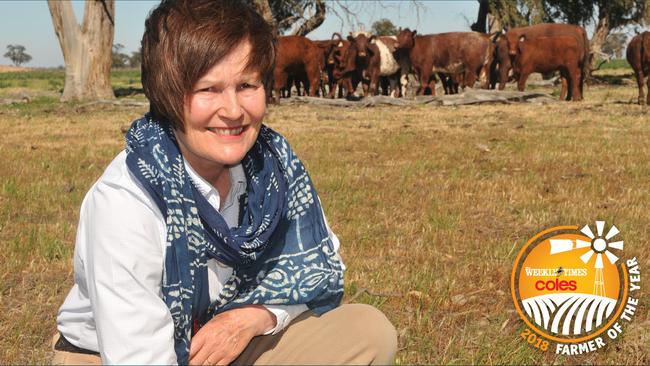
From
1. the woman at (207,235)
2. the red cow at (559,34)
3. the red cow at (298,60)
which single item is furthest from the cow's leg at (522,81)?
the woman at (207,235)

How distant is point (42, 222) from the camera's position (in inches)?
219

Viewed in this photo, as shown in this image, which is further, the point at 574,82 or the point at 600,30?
the point at 600,30

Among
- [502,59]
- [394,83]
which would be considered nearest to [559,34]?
[502,59]

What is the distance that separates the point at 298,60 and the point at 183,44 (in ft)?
62.3

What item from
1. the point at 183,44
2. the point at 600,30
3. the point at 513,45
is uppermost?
the point at 600,30

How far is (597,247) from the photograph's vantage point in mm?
4441

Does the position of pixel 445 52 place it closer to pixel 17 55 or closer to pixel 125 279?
pixel 125 279

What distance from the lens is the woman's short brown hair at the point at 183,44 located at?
6.91 feet

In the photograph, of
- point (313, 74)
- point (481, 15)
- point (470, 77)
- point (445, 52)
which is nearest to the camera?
point (313, 74)

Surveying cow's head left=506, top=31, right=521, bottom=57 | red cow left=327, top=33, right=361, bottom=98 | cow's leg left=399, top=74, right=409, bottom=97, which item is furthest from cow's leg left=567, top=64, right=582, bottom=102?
red cow left=327, top=33, right=361, bottom=98

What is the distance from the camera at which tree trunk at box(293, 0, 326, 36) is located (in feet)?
88.7

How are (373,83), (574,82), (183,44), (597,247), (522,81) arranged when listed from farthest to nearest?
(373,83)
(522,81)
(574,82)
(597,247)
(183,44)

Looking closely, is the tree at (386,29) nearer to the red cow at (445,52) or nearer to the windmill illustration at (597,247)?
the red cow at (445,52)

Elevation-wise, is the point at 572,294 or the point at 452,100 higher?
the point at 452,100
